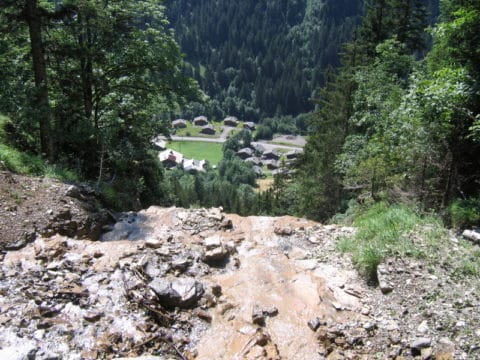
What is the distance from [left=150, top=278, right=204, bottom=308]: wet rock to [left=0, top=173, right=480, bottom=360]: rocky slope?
0.02 m

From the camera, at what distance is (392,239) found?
758 cm

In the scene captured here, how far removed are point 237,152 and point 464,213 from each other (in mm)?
105195

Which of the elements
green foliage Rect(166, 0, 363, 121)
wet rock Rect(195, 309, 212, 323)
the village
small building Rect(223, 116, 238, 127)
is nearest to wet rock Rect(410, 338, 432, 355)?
wet rock Rect(195, 309, 212, 323)

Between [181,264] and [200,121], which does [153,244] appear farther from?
[200,121]

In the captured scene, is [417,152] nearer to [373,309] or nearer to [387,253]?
[387,253]

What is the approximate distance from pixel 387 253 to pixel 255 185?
3688 inches

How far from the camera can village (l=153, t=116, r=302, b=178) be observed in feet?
334

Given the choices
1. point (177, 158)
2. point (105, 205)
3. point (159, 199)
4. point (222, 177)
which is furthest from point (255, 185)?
point (105, 205)

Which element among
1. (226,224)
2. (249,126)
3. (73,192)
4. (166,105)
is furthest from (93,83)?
(249,126)

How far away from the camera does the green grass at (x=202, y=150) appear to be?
368ft

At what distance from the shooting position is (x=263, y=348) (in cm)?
559

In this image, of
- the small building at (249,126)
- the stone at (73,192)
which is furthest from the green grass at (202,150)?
the stone at (73,192)

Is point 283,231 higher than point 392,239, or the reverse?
point 392,239

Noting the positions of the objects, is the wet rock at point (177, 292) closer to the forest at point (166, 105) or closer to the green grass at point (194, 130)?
the forest at point (166, 105)
